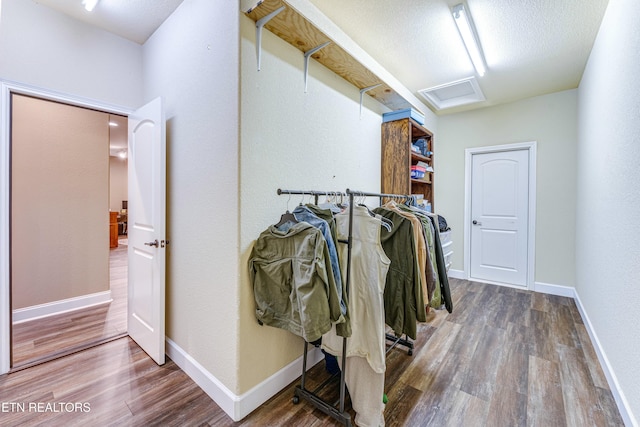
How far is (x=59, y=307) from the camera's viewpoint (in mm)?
2916

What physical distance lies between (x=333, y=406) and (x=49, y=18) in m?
3.37

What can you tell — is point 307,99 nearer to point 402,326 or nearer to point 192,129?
point 192,129

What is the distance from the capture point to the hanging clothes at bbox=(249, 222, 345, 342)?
52.8 inches

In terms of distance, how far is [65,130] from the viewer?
2969 mm

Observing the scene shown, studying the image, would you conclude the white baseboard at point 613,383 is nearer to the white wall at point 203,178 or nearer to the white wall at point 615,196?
the white wall at point 615,196

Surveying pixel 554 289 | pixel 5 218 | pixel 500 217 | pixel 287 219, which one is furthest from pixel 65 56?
pixel 554 289

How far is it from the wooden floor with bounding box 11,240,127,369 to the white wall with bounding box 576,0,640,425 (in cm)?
375

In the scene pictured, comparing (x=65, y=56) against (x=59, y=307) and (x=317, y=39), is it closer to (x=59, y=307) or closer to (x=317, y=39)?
(x=317, y=39)

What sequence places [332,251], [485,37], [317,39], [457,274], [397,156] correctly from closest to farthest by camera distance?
[332,251] < [317,39] < [485,37] < [397,156] < [457,274]

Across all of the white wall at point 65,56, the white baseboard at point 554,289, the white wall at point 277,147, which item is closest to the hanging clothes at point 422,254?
the white wall at point 277,147

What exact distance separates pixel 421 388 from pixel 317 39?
246 centimetres

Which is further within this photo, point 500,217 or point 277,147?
point 500,217

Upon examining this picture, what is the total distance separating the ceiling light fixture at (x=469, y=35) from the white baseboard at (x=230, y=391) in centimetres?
273

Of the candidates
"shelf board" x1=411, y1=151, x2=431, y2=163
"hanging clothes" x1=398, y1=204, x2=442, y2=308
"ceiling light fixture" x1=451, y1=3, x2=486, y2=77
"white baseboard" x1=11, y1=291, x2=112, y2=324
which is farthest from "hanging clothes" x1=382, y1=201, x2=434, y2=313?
"white baseboard" x1=11, y1=291, x2=112, y2=324
